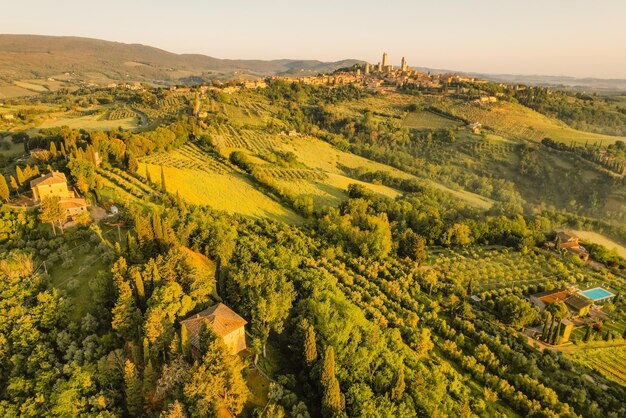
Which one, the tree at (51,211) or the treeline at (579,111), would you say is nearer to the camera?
the tree at (51,211)

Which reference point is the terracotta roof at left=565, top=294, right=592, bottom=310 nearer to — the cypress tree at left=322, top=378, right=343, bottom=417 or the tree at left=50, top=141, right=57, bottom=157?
the cypress tree at left=322, top=378, right=343, bottom=417

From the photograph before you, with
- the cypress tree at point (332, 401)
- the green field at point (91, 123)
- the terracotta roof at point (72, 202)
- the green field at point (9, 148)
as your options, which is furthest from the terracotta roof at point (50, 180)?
the green field at point (91, 123)

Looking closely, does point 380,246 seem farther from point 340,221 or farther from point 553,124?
point 553,124

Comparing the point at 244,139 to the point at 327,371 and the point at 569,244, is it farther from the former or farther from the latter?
the point at 327,371

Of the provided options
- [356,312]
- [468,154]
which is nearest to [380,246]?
[356,312]

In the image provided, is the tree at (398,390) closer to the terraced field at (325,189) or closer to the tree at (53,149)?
the terraced field at (325,189)

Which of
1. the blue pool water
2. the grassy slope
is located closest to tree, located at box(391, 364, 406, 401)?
the blue pool water

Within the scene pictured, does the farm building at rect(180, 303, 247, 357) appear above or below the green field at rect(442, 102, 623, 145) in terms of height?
below
